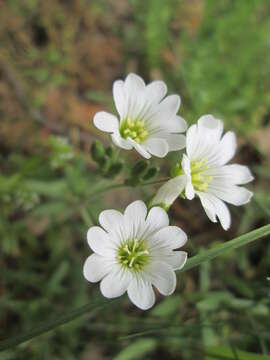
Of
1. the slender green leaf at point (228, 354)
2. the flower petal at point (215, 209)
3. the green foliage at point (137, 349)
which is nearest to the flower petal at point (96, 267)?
the flower petal at point (215, 209)

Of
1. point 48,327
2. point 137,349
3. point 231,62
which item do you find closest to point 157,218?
point 48,327

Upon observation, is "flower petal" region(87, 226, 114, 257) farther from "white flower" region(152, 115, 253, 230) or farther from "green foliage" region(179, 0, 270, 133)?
"green foliage" region(179, 0, 270, 133)

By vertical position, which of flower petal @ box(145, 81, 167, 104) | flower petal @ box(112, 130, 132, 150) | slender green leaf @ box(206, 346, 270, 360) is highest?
flower petal @ box(145, 81, 167, 104)

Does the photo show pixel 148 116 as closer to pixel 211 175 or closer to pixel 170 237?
pixel 211 175

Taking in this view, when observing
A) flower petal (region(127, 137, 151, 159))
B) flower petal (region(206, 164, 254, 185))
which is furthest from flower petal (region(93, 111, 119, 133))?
flower petal (region(206, 164, 254, 185))

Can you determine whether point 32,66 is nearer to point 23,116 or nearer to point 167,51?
point 23,116

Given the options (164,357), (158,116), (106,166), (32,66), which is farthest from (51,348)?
(32,66)

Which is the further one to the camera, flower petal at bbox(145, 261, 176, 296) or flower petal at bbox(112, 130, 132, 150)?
flower petal at bbox(112, 130, 132, 150)
